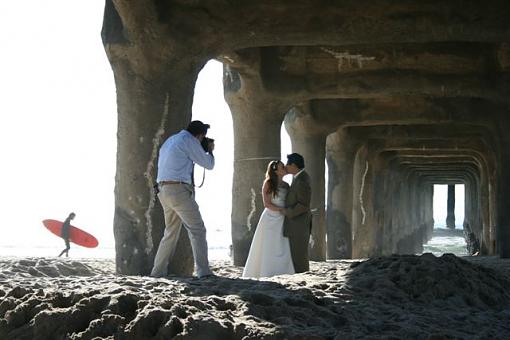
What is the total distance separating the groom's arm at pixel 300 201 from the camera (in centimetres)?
874

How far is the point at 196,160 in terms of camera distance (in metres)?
7.87

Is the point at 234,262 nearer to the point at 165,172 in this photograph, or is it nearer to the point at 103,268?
the point at 103,268

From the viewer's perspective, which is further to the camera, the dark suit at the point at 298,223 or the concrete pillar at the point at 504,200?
the concrete pillar at the point at 504,200

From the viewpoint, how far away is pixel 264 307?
17.8ft

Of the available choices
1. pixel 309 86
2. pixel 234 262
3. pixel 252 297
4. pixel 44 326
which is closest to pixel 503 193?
pixel 309 86

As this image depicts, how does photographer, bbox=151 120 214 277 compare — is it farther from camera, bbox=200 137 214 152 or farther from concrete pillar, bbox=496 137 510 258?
concrete pillar, bbox=496 137 510 258

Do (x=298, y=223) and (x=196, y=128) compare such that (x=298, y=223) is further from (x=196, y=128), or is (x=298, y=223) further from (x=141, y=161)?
(x=141, y=161)

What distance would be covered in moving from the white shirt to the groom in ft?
3.95

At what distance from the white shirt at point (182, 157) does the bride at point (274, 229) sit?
114 cm

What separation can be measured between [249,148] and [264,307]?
8.30 metres

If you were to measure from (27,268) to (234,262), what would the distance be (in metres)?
4.06

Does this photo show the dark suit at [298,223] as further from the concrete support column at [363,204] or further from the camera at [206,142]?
the concrete support column at [363,204]

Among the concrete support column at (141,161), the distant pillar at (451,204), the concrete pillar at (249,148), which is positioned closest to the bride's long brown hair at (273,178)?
the concrete support column at (141,161)

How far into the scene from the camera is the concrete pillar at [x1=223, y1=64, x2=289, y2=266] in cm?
1352
